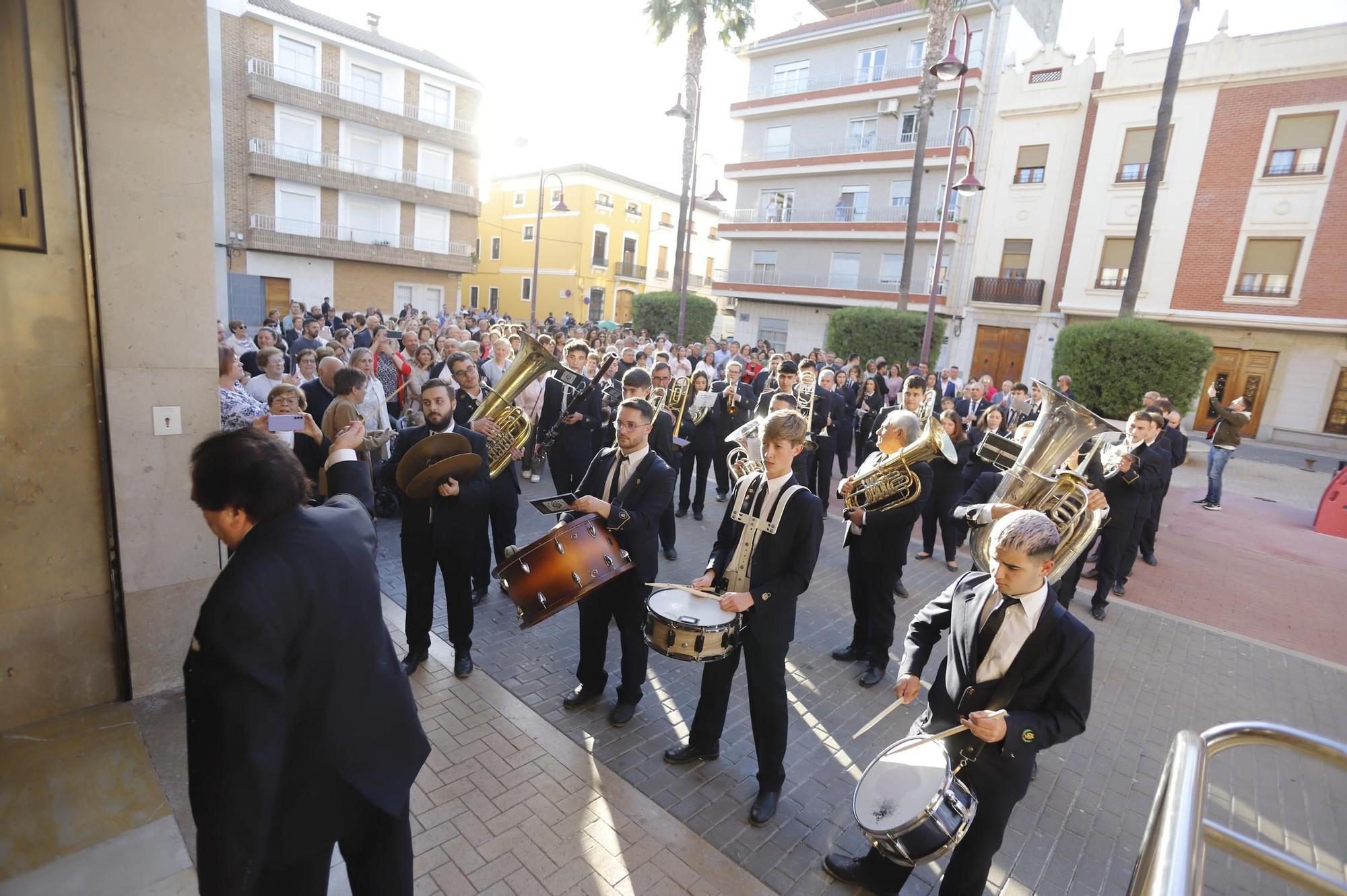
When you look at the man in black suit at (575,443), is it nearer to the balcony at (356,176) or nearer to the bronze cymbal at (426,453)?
the bronze cymbal at (426,453)

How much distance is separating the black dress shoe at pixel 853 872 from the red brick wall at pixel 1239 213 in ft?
90.4

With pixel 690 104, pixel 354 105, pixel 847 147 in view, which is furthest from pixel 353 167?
pixel 847 147

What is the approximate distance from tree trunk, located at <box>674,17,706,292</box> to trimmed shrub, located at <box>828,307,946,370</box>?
6655 millimetres

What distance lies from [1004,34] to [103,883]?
3386cm

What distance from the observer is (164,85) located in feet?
12.3

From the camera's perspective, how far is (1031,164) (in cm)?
2612

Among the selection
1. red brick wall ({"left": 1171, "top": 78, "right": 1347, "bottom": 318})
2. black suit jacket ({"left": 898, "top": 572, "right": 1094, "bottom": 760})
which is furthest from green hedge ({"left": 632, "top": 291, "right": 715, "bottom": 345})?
black suit jacket ({"left": 898, "top": 572, "right": 1094, "bottom": 760})

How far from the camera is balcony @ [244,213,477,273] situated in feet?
93.5

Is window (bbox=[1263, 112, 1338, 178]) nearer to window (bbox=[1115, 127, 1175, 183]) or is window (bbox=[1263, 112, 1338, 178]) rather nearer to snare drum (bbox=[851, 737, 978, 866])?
window (bbox=[1115, 127, 1175, 183])

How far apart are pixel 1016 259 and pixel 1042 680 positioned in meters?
28.6

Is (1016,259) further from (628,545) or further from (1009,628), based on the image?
(1009,628)

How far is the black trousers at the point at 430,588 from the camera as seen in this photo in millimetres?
4742

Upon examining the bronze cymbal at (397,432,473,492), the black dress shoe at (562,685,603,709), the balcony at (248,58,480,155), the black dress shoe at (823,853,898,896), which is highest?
the balcony at (248,58,480,155)

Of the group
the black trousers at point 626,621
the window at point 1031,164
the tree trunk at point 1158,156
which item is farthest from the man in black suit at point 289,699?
the window at point 1031,164
